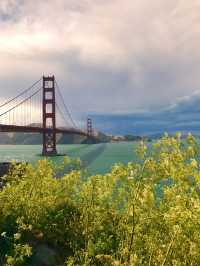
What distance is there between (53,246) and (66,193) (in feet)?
7.62

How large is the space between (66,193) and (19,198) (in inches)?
80.4

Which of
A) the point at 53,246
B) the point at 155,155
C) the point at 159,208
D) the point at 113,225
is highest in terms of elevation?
the point at 155,155

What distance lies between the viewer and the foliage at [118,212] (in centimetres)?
1029

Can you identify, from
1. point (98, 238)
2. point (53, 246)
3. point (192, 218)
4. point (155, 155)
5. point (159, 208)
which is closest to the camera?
point (192, 218)

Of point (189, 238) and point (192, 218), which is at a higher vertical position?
point (192, 218)

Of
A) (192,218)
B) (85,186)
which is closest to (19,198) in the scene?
(85,186)

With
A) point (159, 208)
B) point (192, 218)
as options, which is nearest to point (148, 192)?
point (192, 218)

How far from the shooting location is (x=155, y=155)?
11.2 m

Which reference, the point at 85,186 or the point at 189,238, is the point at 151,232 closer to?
the point at 189,238

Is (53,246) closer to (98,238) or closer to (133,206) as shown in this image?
(98,238)

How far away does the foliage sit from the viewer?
10289 millimetres

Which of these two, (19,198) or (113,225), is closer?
(113,225)

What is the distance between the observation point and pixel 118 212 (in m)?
16.8

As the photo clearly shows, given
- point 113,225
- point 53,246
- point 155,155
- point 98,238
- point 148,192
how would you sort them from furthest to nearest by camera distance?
point 53,246, point 113,225, point 98,238, point 155,155, point 148,192
